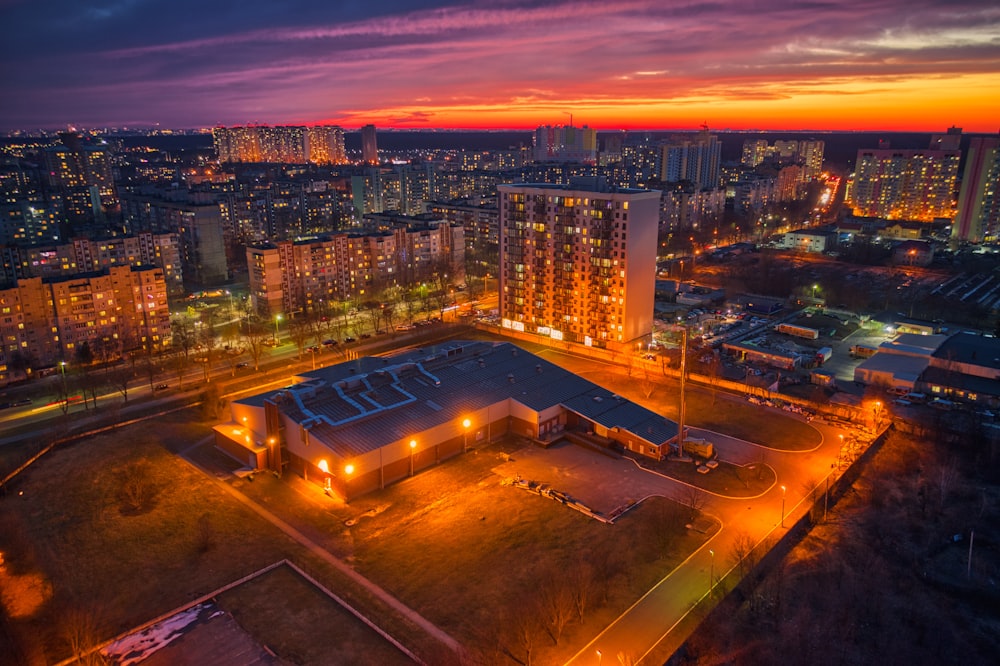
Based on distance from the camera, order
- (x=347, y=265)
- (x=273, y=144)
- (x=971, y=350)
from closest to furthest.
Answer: (x=971, y=350), (x=347, y=265), (x=273, y=144)

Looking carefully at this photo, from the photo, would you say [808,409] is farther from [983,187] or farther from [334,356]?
[983,187]

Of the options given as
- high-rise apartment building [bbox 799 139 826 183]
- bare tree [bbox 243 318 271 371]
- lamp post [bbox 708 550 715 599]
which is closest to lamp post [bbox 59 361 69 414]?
bare tree [bbox 243 318 271 371]

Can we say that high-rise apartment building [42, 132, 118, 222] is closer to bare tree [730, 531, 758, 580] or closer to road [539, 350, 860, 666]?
road [539, 350, 860, 666]

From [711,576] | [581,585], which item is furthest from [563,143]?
[581,585]

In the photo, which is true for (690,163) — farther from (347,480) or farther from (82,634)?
(82,634)

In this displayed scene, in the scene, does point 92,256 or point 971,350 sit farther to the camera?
point 92,256

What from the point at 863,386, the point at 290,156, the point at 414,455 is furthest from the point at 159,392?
the point at 290,156
